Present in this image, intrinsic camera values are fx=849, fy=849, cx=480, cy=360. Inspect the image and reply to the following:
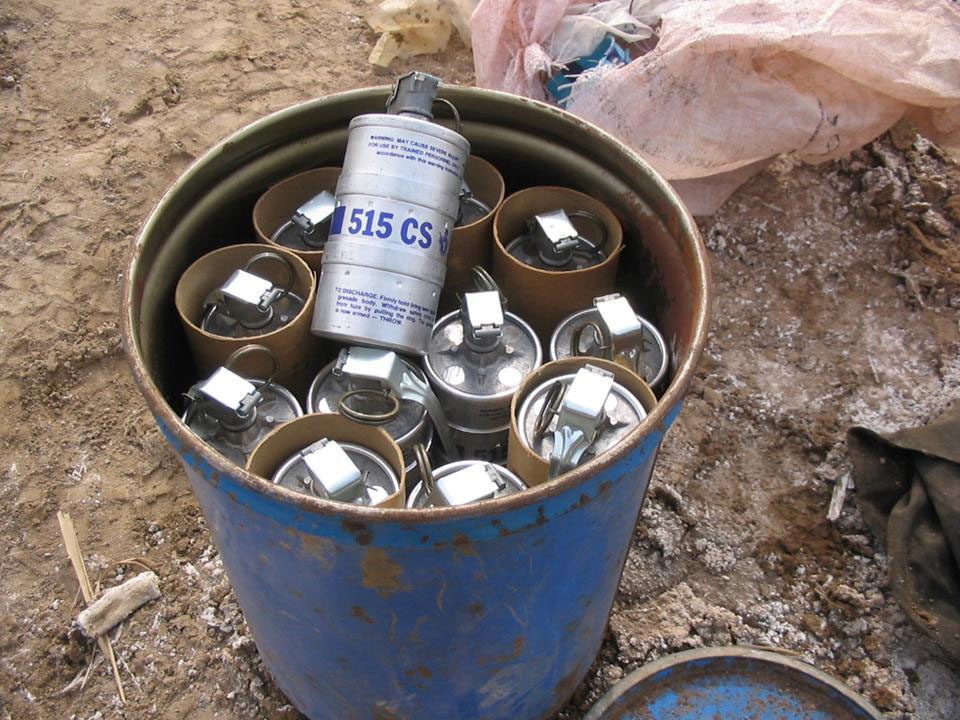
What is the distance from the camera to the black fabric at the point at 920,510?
1835 mm

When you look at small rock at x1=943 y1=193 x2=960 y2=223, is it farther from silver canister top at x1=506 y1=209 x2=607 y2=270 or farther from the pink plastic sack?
silver canister top at x1=506 y1=209 x2=607 y2=270

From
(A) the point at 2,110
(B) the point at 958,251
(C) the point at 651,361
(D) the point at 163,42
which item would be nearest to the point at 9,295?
(A) the point at 2,110

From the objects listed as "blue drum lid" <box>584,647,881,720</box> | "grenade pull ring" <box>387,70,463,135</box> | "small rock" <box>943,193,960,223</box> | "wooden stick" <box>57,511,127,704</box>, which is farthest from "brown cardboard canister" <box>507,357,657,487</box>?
"small rock" <box>943,193,960,223</box>

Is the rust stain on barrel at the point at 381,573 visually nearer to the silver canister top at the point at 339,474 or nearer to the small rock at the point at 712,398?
the silver canister top at the point at 339,474

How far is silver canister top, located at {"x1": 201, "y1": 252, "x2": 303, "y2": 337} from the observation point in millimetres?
1328

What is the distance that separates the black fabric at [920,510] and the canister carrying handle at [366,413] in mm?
1289

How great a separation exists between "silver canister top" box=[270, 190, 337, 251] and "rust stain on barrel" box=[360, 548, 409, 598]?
0.66 m

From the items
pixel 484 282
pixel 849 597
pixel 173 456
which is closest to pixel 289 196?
pixel 484 282

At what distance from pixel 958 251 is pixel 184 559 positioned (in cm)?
235

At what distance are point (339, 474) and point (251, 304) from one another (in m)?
0.37

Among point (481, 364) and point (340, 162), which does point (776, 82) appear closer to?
point (340, 162)

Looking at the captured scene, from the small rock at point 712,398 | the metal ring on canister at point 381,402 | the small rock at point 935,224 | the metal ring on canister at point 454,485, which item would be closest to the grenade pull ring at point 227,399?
the metal ring on canister at point 381,402

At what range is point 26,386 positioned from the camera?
2.23m

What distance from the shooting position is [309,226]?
148 centimetres
